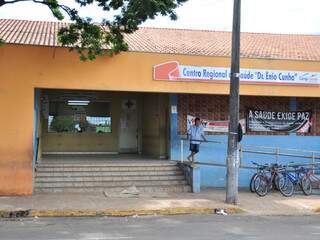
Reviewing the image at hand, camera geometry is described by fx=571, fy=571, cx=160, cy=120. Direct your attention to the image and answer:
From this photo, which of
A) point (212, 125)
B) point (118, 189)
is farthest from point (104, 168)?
point (212, 125)

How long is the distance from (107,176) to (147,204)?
3.20 meters

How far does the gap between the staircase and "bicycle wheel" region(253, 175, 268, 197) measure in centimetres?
206

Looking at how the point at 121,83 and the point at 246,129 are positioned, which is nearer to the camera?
the point at 121,83

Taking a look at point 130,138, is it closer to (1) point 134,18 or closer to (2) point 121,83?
(2) point 121,83

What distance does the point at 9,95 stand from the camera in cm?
1600

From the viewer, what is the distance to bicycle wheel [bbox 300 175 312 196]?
1855cm

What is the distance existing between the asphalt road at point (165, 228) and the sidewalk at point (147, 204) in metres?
0.58

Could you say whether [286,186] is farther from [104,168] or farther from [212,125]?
[104,168]

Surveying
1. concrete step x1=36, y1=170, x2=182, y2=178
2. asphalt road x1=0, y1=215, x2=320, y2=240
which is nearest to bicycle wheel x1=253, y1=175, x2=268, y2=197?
concrete step x1=36, y1=170, x2=182, y2=178

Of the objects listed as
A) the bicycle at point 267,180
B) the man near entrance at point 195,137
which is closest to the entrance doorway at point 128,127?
the man near entrance at point 195,137

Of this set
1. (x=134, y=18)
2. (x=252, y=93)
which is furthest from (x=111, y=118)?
(x=134, y=18)

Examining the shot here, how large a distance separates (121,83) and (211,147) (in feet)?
14.6

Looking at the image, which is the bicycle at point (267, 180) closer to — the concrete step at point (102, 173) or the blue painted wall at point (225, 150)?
the blue painted wall at point (225, 150)

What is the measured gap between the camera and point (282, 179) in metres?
18.0
